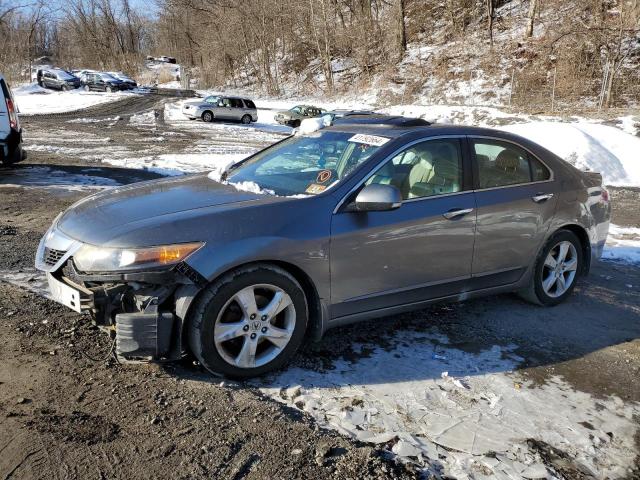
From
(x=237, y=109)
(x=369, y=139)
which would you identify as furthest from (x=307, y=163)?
(x=237, y=109)

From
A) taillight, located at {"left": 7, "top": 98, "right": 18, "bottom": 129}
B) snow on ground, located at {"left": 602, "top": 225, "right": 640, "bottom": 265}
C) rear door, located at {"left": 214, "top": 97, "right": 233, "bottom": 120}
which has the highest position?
taillight, located at {"left": 7, "top": 98, "right": 18, "bottom": 129}

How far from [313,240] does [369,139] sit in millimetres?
1085

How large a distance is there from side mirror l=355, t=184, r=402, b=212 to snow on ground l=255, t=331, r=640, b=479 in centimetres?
103

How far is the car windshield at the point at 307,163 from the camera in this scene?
156 inches

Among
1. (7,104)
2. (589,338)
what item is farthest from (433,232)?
(7,104)

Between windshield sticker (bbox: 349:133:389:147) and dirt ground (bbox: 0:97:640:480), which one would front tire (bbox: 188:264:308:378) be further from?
windshield sticker (bbox: 349:133:389:147)

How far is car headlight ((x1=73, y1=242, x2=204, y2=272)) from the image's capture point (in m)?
3.19

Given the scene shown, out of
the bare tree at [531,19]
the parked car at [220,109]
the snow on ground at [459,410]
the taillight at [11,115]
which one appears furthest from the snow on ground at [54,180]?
the bare tree at [531,19]

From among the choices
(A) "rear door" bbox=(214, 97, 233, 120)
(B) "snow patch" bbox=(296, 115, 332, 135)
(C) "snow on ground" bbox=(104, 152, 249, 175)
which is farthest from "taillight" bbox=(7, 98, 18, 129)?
(A) "rear door" bbox=(214, 97, 233, 120)

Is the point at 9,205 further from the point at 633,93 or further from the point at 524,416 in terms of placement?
the point at 633,93

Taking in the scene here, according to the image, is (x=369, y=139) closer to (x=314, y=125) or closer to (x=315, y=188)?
(x=315, y=188)

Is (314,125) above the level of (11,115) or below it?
above

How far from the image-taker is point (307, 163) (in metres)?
4.34

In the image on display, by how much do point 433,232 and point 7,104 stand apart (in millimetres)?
9128
